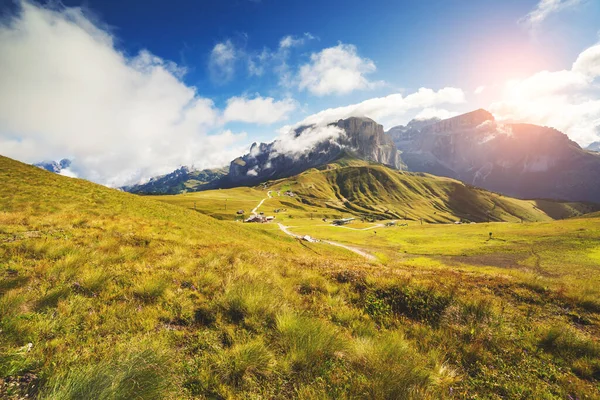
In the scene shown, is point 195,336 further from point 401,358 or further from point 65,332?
point 401,358

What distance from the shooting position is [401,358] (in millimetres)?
5066

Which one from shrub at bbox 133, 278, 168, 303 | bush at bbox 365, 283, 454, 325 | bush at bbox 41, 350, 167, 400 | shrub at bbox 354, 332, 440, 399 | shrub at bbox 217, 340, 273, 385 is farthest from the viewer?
bush at bbox 365, 283, 454, 325

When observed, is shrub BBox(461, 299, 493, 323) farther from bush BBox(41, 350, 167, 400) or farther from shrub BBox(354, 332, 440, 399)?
bush BBox(41, 350, 167, 400)

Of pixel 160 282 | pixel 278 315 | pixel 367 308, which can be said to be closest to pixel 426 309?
pixel 367 308

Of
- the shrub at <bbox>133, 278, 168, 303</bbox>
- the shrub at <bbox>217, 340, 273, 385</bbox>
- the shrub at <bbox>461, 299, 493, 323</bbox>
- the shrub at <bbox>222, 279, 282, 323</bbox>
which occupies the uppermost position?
the shrub at <bbox>133, 278, 168, 303</bbox>

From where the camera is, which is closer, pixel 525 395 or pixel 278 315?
pixel 525 395

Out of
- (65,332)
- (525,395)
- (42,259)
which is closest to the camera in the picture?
(525,395)

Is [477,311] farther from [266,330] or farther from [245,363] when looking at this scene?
[245,363]

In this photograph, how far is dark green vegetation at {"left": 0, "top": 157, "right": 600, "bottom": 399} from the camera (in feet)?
14.0

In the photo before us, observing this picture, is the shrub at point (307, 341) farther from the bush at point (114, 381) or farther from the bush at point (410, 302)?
the bush at point (410, 302)

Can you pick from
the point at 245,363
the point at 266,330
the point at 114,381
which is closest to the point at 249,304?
the point at 266,330

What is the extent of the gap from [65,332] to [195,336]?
261 cm

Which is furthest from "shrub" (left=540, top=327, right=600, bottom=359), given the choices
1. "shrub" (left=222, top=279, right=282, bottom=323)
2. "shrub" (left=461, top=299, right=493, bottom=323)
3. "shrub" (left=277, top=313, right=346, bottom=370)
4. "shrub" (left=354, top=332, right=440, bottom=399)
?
"shrub" (left=222, top=279, right=282, bottom=323)

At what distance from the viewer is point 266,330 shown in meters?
A: 6.02
